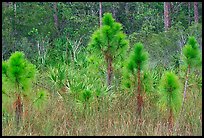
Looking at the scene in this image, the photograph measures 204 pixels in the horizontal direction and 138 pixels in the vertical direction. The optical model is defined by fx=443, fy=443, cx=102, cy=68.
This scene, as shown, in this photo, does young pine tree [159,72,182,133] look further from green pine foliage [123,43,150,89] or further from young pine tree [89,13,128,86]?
young pine tree [89,13,128,86]

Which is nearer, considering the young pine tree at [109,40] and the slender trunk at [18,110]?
the slender trunk at [18,110]

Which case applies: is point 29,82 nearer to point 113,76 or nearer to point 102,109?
point 102,109

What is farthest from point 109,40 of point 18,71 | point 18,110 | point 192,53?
point 18,110

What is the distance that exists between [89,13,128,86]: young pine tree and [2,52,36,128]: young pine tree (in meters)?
0.90

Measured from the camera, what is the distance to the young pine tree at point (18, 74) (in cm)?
474

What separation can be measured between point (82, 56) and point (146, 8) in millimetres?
14066

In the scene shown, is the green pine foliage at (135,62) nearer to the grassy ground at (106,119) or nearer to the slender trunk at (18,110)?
the grassy ground at (106,119)

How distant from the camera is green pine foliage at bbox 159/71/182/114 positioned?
4.72 metres

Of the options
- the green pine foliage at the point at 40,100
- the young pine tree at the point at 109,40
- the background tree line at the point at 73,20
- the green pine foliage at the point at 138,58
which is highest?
the background tree line at the point at 73,20

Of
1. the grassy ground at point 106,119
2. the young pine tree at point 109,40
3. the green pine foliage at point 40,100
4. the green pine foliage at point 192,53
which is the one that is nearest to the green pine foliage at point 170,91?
the grassy ground at point 106,119

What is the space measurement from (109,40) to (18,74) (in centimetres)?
121

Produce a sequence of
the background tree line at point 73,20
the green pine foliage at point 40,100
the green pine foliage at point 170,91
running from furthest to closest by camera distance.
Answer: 1. the background tree line at point 73,20
2. the green pine foliage at point 40,100
3. the green pine foliage at point 170,91

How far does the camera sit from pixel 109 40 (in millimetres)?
5348

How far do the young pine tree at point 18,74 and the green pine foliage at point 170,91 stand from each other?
145 centimetres
